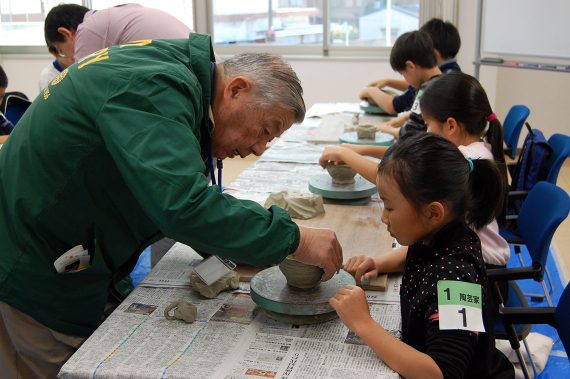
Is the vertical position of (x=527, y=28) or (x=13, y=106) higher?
(x=527, y=28)

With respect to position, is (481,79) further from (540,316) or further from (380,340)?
(380,340)

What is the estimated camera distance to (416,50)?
311 centimetres

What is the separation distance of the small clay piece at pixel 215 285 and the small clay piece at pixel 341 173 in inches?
29.1

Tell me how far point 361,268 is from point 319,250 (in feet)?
0.78

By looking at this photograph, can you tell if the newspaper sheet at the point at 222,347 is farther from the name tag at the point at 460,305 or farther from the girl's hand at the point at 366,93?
the girl's hand at the point at 366,93

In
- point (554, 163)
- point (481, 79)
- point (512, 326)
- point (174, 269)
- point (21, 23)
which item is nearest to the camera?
point (174, 269)

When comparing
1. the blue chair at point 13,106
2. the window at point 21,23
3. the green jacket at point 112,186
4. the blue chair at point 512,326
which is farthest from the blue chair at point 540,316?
the window at point 21,23

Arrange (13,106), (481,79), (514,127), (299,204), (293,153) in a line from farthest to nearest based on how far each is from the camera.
A: (481,79), (13,106), (514,127), (293,153), (299,204)

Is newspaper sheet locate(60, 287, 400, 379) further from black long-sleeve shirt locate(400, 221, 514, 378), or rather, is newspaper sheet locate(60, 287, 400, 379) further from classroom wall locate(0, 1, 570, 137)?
classroom wall locate(0, 1, 570, 137)

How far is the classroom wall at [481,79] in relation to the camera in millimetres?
5199

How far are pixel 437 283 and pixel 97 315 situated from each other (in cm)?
83

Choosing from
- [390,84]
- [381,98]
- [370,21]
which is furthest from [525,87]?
[381,98]

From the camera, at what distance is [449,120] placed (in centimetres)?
205

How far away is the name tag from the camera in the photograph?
113cm
